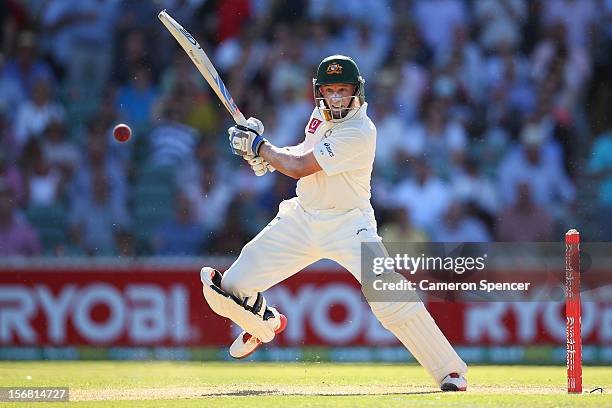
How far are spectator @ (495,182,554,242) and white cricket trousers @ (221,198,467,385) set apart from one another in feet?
14.7

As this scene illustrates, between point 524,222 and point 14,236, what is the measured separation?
16.7 ft

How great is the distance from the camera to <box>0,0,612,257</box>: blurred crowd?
12344 mm

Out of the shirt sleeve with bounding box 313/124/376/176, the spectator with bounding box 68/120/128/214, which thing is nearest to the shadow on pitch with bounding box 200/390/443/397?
the shirt sleeve with bounding box 313/124/376/176

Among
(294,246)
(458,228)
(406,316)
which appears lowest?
(406,316)

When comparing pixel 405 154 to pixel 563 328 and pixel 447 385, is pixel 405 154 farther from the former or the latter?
pixel 447 385

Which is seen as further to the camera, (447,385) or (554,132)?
(554,132)

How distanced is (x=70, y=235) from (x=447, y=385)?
5.87m

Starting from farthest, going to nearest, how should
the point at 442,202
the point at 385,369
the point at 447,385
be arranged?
the point at 442,202
the point at 385,369
the point at 447,385

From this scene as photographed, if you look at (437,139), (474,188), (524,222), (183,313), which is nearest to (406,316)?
(183,313)

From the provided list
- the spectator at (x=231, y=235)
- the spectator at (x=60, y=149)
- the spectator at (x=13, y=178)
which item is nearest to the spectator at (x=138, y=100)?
the spectator at (x=60, y=149)

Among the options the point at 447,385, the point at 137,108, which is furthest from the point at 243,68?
the point at 447,385

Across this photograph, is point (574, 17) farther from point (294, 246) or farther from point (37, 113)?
point (294, 246)

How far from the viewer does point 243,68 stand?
1343 cm

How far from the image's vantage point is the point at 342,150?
7.79m
